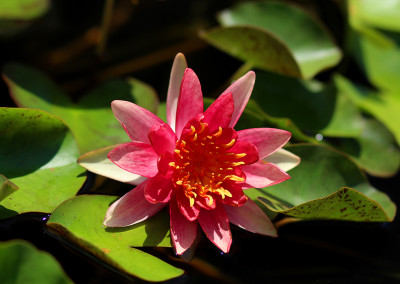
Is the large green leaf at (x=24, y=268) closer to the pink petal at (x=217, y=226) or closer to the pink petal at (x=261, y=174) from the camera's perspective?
the pink petal at (x=217, y=226)

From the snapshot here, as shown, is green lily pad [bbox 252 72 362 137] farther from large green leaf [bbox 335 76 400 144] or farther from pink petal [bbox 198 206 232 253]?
pink petal [bbox 198 206 232 253]

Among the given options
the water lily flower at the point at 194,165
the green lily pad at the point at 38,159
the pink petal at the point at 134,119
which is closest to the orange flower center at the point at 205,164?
the water lily flower at the point at 194,165

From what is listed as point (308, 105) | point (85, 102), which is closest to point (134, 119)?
point (85, 102)

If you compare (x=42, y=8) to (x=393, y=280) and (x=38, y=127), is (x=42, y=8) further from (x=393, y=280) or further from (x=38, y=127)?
(x=393, y=280)

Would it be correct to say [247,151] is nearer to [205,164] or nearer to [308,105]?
[205,164]

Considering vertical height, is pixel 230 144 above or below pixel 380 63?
above

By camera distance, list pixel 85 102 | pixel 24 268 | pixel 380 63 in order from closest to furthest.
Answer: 1. pixel 24 268
2. pixel 85 102
3. pixel 380 63

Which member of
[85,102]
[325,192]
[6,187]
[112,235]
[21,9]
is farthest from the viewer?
[21,9]

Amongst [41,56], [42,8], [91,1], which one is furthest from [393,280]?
[91,1]
